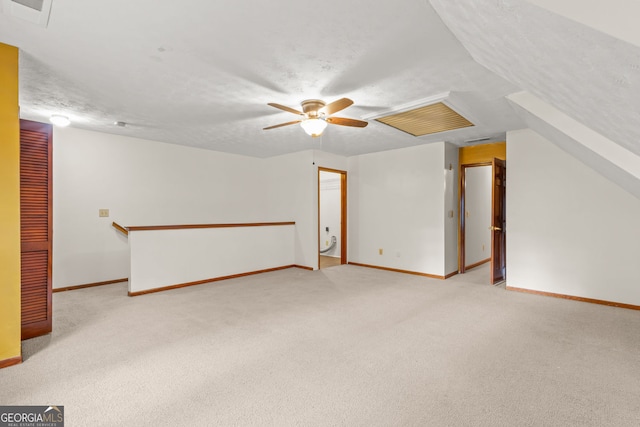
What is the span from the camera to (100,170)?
4621mm

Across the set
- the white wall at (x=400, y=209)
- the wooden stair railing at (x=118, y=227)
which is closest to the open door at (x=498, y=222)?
the white wall at (x=400, y=209)

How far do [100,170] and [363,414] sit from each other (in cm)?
511

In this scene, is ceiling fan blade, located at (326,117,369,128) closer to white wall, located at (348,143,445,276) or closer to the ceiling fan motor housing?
the ceiling fan motor housing

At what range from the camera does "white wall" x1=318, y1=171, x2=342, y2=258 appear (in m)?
7.46

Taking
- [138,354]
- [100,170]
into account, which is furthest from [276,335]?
[100,170]

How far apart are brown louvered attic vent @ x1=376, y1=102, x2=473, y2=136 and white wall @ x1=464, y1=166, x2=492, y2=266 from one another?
2.10 meters

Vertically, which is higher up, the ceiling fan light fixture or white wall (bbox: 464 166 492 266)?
the ceiling fan light fixture

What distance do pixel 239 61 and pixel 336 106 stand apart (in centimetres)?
94

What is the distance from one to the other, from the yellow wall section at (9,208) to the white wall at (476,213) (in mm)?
6224

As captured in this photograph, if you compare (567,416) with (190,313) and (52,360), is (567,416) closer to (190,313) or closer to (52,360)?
(190,313)

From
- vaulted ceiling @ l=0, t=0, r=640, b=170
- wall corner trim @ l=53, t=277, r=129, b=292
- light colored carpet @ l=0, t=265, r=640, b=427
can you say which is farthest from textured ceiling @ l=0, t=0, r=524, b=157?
wall corner trim @ l=53, t=277, r=129, b=292

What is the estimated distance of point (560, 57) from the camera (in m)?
1.25

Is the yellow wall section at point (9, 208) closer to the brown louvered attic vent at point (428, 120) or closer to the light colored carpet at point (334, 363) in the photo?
the light colored carpet at point (334, 363)

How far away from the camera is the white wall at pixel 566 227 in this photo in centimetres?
358
